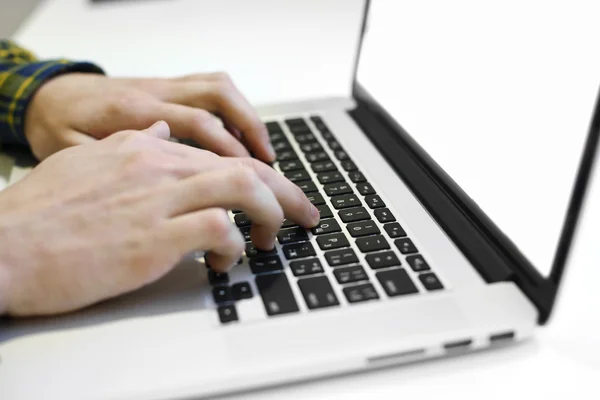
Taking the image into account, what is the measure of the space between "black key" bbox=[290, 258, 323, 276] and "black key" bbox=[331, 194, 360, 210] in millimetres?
86

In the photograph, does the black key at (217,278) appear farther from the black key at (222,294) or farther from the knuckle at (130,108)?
the knuckle at (130,108)

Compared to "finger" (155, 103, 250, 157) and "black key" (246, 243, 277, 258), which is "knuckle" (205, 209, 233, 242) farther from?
"finger" (155, 103, 250, 157)

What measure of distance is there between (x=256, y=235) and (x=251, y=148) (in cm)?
18

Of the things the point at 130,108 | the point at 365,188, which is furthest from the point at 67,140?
the point at 365,188

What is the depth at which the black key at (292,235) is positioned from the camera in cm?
46

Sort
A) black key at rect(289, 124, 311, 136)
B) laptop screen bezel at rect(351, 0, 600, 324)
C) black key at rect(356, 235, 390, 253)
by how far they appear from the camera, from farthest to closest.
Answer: black key at rect(289, 124, 311, 136)
black key at rect(356, 235, 390, 253)
laptop screen bezel at rect(351, 0, 600, 324)

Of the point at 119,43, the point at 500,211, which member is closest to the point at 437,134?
the point at 500,211

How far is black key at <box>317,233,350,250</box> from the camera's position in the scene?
0.45m

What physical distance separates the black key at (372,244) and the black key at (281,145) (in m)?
0.20

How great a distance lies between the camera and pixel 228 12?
1110 mm

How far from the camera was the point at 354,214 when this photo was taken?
1.59 feet

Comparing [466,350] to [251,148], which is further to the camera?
→ [251,148]

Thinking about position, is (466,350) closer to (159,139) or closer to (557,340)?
(557,340)

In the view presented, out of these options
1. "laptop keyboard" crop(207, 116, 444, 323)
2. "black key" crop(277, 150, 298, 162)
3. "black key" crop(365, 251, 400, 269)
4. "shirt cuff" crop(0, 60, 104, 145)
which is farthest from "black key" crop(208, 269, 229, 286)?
"shirt cuff" crop(0, 60, 104, 145)
